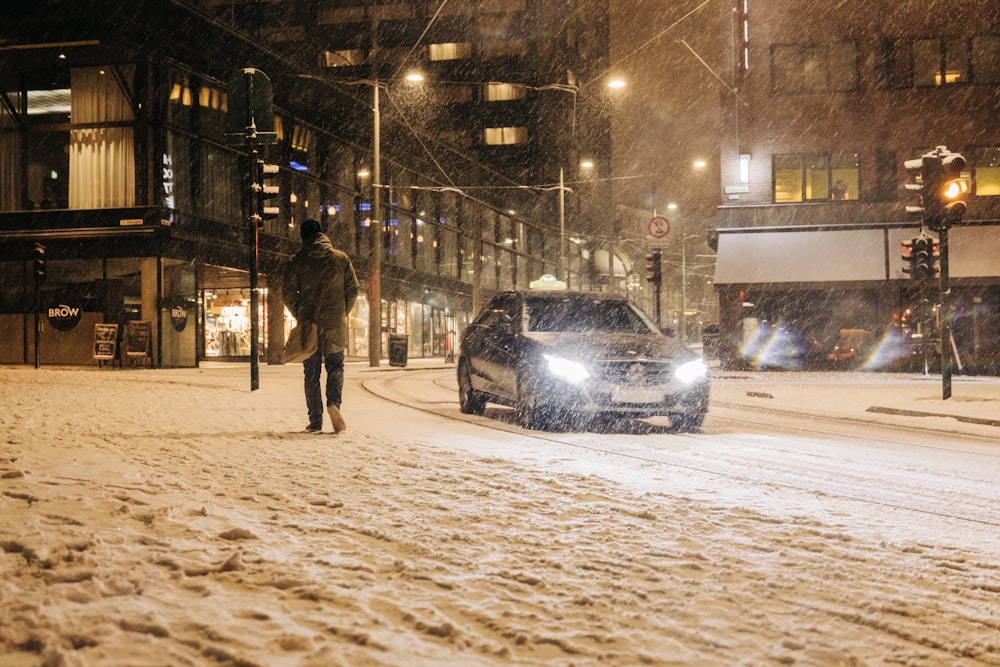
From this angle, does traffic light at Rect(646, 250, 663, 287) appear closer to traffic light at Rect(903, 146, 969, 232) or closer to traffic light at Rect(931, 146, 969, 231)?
traffic light at Rect(903, 146, 969, 232)

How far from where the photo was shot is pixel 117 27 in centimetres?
2503

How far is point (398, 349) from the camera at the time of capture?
29469 millimetres

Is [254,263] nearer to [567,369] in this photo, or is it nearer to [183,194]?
[567,369]

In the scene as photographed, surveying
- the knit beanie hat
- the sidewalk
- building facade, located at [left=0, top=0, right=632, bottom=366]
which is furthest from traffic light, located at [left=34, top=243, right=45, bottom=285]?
the knit beanie hat

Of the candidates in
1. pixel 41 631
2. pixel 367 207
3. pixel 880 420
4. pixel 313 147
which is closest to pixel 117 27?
pixel 313 147

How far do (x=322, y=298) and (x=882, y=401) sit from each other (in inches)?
399

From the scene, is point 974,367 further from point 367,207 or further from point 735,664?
point 735,664

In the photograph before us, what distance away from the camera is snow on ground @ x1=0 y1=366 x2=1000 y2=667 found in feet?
9.84

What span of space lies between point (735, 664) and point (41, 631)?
2.19 metres

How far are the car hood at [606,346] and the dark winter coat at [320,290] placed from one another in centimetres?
235

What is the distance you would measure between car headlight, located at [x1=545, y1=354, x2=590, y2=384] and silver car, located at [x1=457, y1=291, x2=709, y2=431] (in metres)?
0.01

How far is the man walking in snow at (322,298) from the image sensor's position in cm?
870

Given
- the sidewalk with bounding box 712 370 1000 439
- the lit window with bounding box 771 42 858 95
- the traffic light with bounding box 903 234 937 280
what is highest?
the lit window with bounding box 771 42 858 95

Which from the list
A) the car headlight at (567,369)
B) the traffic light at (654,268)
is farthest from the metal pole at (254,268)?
the traffic light at (654,268)
